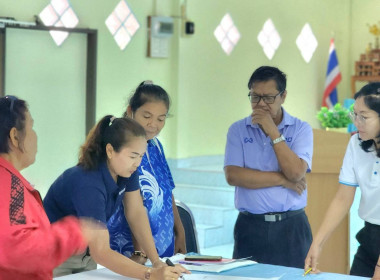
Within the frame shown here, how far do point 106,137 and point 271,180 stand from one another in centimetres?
115

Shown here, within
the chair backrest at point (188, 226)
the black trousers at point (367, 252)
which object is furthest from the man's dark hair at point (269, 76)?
the black trousers at point (367, 252)

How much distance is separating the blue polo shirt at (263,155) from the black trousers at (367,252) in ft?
1.86

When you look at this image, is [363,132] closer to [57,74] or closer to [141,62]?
[57,74]

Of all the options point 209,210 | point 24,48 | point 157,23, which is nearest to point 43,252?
point 24,48

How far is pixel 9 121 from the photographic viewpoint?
235 cm

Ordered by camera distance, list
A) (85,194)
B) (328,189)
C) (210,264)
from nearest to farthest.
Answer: (85,194) → (210,264) → (328,189)

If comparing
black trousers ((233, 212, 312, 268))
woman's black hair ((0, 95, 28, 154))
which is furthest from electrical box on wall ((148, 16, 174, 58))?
woman's black hair ((0, 95, 28, 154))

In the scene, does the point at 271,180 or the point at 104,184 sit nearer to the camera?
the point at 104,184

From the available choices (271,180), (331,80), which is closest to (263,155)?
(271,180)

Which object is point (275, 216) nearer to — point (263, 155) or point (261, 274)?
point (263, 155)

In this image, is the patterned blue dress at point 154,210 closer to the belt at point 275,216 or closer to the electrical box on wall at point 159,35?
the belt at point 275,216

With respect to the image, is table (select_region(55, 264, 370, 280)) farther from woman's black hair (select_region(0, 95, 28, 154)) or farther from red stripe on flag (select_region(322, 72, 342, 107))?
red stripe on flag (select_region(322, 72, 342, 107))

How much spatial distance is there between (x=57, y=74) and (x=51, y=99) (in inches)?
10.4

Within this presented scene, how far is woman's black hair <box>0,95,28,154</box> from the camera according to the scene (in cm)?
234
